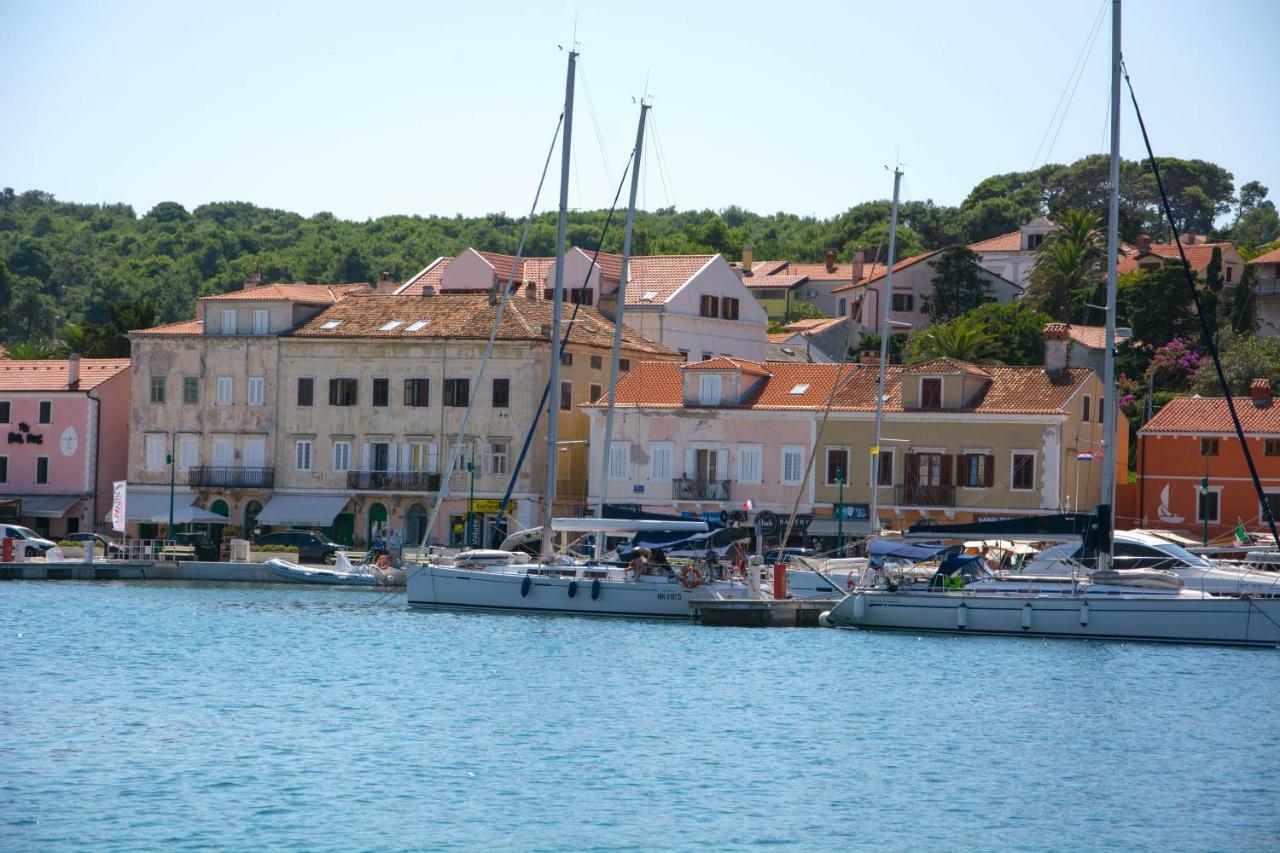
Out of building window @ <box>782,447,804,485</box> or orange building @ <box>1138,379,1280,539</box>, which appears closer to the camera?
orange building @ <box>1138,379,1280,539</box>

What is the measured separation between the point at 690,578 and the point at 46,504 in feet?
124

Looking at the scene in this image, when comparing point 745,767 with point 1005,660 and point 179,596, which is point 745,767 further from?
point 179,596

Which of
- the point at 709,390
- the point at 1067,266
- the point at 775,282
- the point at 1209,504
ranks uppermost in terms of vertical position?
the point at 775,282

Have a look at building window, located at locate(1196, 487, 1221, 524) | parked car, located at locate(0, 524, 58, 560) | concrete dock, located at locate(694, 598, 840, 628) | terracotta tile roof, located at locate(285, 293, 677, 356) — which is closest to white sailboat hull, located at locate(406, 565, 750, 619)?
concrete dock, located at locate(694, 598, 840, 628)

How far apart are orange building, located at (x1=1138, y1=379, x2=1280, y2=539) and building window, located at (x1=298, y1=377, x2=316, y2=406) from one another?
32.1 m

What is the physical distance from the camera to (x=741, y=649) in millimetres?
43750

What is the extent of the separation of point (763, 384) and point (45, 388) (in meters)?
31.8

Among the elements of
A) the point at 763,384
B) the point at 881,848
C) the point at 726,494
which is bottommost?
the point at 881,848

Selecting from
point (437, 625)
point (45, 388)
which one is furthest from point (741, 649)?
point (45, 388)

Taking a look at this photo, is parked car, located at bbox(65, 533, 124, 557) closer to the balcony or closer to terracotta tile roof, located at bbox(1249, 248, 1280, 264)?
the balcony

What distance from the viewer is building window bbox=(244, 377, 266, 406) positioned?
237 ft

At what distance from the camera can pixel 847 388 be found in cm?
6525

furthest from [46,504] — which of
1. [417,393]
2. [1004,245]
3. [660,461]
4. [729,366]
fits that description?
[1004,245]

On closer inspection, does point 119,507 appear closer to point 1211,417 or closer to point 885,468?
point 885,468
